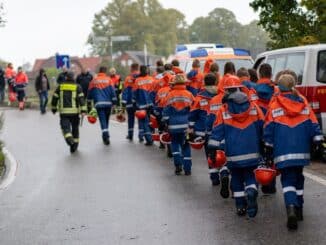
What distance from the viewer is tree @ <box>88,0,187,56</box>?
342ft

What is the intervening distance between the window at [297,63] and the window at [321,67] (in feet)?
0.99

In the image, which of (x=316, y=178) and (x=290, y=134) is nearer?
(x=290, y=134)

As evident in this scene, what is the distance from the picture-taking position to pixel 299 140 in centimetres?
839

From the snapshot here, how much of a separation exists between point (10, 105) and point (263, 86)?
82.4 ft

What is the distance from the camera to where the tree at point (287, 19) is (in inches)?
785

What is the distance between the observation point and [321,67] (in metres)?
13.2

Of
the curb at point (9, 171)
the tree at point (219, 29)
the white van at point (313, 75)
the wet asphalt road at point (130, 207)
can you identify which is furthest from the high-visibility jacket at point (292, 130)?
the tree at point (219, 29)

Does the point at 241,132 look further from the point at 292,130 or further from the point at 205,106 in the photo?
the point at 205,106

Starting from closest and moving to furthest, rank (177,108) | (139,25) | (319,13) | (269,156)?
(269,156)
(177,108)
(319,13)
(139,25)

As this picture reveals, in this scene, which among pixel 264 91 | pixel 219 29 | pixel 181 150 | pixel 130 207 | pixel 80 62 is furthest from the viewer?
pixel 219 29

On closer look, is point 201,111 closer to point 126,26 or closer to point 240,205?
point 240,205

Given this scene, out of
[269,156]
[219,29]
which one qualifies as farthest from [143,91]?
[219,29]

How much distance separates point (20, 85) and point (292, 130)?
80.0 feet

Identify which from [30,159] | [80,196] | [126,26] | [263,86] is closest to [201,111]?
[263,86]
